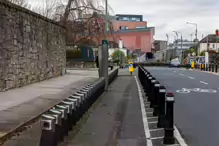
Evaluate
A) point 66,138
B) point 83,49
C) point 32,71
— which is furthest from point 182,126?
point 83,49

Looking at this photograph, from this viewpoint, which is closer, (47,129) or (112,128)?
(47,129)

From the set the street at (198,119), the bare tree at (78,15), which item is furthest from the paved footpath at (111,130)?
the bare tree at (78,15)

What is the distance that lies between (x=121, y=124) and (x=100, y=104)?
4.08 meters

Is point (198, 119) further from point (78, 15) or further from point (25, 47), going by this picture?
point (78, 15)

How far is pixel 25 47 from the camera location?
58.5 ft

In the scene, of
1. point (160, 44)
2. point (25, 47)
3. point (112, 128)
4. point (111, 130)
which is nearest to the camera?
point (111, 130)

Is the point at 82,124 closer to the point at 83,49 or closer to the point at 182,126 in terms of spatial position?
the point at 182,126

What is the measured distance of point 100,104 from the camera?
13578 millimetres

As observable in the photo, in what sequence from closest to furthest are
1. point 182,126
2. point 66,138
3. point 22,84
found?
point 66,138, point 182,126, point 22,84

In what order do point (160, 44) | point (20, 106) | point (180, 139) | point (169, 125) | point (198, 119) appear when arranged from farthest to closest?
point (160, 44), point (20, 106), point (198, 119), point (180, 139), point (169, 125)

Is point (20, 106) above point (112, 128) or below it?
above

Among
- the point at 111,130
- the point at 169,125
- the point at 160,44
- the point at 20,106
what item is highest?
the point at 160,44

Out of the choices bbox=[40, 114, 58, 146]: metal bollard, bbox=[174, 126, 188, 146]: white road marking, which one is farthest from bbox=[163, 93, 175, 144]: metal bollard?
bbox=[40, 114, 58, 146]: metal bollard

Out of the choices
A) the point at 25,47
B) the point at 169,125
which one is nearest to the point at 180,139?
the point at 169,125
